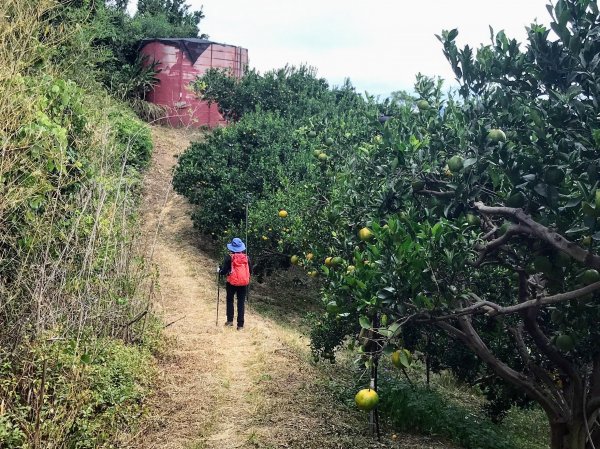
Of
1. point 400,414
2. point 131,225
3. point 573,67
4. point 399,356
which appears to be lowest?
point 400,414

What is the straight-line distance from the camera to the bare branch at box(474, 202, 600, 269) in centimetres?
390

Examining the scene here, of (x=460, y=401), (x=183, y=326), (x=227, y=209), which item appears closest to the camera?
(x=460, y=401)

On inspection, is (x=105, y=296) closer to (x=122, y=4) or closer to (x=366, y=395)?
(x=366, y=395)

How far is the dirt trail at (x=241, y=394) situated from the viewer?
19.5 feet

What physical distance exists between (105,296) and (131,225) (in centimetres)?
156

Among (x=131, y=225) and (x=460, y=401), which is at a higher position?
(x=131, y=225)

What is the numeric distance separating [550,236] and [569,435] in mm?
2516

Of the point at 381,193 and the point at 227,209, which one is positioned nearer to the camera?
the point at 381,193

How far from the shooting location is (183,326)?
9.88 meters

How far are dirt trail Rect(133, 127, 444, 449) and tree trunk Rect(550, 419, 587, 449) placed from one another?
1160 mm

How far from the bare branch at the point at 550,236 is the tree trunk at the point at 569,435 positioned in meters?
2.30

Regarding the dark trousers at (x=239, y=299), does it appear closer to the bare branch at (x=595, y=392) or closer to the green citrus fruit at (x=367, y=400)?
the bare branch at (x=595, y=392)

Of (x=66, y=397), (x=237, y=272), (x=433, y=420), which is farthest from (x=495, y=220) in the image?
(x=237, y=272)

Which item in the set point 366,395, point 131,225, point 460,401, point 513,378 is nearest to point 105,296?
point 131,225
